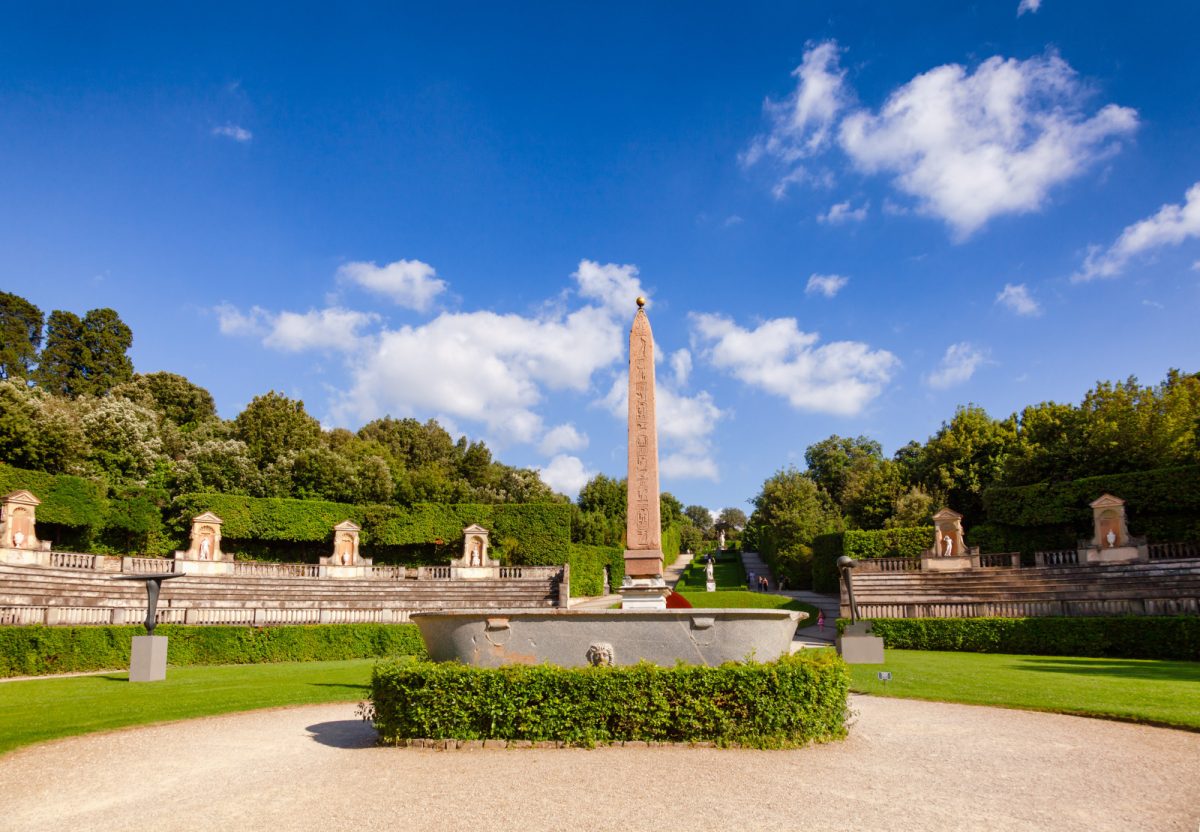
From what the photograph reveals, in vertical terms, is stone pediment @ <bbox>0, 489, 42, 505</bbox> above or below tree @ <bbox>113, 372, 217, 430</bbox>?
below

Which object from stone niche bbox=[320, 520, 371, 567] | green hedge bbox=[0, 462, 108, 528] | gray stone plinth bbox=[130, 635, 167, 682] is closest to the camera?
gray stone plinth bbox=[130, 635, 167, 682]

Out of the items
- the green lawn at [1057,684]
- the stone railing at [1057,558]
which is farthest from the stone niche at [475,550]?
the stone railing at [1057,558]

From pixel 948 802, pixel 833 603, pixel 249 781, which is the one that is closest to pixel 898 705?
pixel 948 802

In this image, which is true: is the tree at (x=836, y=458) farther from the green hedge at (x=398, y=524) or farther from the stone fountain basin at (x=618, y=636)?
the stone fountain basin at (x=618, y=636)

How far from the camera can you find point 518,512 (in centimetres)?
3772

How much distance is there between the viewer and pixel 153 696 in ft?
41.8

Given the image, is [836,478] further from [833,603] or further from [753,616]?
[753,616]

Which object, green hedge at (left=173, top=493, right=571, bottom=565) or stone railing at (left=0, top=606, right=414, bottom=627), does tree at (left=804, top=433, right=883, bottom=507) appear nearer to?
green hedge at (left=173, top=493, right=571, bottom=565)

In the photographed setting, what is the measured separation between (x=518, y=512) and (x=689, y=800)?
32.0 m

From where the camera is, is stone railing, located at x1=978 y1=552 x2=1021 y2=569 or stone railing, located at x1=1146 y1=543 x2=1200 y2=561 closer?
stone railing, located at x1=1146 y1=543 x2=1200 y2=561

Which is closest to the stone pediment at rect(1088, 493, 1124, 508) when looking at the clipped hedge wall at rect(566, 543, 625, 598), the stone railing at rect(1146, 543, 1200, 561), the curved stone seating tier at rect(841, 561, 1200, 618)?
the stone railing at rect(1146, 543, 1200, 561)

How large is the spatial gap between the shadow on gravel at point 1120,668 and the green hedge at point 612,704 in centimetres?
970

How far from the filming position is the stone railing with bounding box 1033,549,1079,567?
28766mm

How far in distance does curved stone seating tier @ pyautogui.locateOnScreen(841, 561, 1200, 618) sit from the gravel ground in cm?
1380
